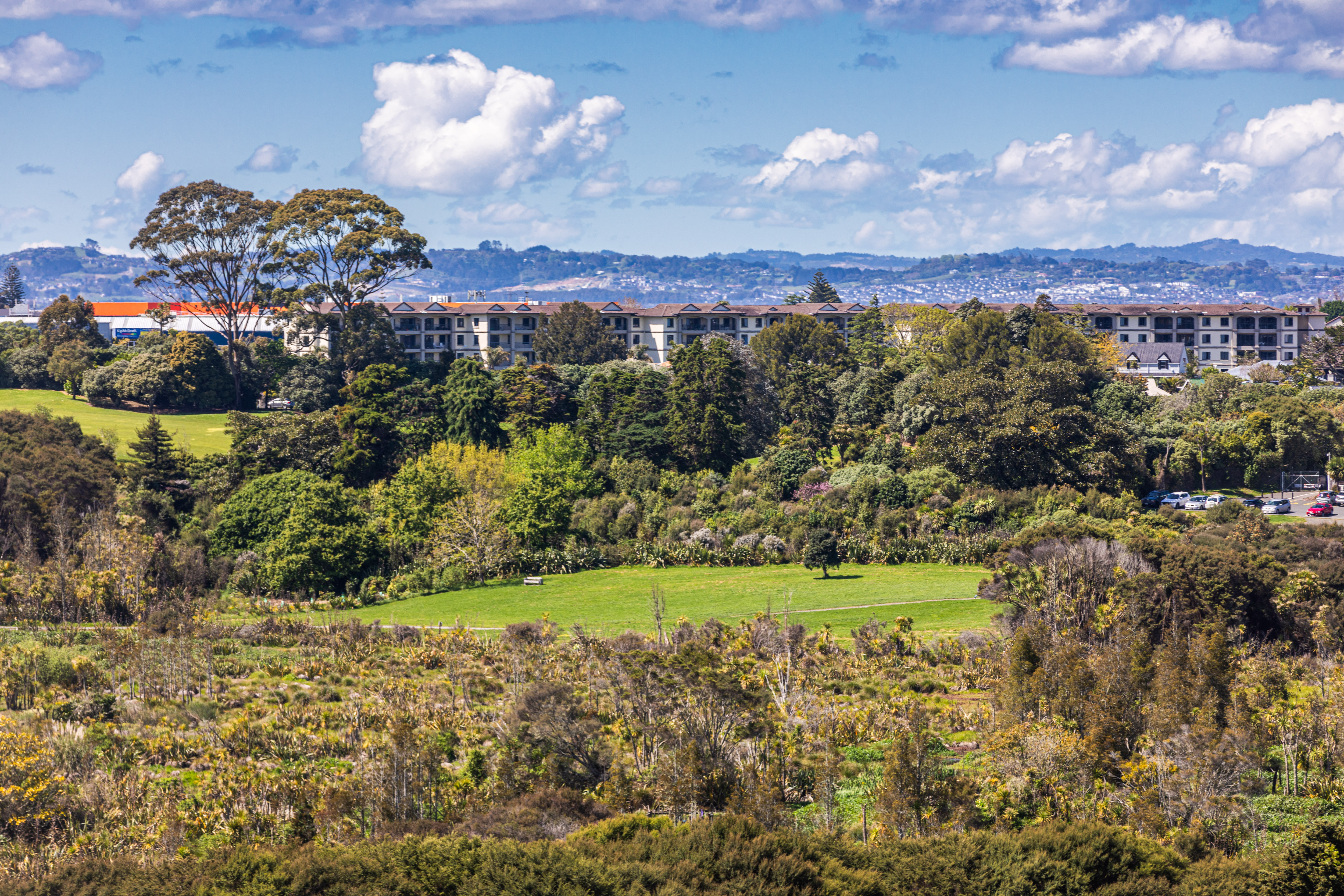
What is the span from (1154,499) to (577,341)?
50.1m

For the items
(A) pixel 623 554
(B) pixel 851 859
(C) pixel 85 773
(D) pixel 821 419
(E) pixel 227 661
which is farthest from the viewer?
(D) pixel 821 419

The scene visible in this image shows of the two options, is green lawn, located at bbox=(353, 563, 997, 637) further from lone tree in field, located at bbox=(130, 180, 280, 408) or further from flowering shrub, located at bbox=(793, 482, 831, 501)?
lone tree in field, located at bbox=(130, 180, 280, 408)

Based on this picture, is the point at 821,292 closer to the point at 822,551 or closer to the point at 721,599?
the point at 822,551

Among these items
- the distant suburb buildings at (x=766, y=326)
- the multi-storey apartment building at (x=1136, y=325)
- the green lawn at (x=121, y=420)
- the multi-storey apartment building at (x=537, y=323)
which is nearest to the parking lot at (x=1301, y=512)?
the multi-storey apartment building at (x=537, y=323)

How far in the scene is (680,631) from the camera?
29547mm

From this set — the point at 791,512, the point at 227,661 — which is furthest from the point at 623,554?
the point at 227,661

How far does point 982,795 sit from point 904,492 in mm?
30171

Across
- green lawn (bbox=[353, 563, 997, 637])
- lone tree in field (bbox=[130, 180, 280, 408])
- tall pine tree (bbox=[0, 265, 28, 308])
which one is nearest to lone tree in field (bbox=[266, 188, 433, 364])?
lone tree in field (bbox=[130, 180, 280, 408])

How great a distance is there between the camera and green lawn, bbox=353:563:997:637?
115 feet

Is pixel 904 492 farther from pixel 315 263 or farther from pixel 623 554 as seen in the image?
pixel 315 263

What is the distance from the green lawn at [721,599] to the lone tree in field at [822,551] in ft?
1.56

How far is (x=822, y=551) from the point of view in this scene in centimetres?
4197

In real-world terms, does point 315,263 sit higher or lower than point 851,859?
higher

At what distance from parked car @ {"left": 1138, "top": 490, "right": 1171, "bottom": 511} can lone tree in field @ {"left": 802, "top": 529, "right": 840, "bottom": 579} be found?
59.0 feet
